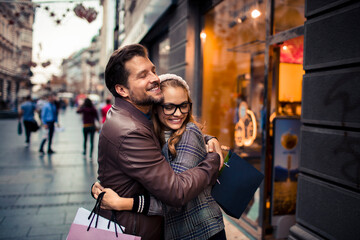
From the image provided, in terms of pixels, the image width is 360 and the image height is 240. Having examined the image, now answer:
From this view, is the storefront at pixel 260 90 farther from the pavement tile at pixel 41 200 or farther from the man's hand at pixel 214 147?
the pavement tile at pixel 41 200

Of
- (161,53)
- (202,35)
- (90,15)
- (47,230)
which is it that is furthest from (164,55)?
(47,230)

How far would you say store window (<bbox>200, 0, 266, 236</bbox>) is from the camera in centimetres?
537

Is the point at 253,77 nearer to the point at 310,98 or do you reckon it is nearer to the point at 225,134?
the point at 225,134

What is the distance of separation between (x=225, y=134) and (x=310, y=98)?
482cm

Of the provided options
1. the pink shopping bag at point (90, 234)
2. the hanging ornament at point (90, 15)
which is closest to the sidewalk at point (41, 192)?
the pink shopping bag at point (90, 234)

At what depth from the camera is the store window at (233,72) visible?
5.37 m

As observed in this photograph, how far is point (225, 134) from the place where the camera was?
24.3 ft

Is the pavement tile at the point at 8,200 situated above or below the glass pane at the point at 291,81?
below

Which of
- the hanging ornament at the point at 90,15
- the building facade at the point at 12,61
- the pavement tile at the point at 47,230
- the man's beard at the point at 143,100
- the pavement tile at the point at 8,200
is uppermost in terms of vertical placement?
the building facade at the point at 12,61

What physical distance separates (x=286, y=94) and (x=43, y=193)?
485 centimetres

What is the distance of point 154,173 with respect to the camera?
5.00ft

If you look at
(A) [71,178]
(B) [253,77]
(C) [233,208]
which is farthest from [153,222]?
(B) [253,77]

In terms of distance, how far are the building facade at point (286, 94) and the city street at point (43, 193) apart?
114 centimetres

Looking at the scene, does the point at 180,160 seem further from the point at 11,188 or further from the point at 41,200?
the point at 11,188
